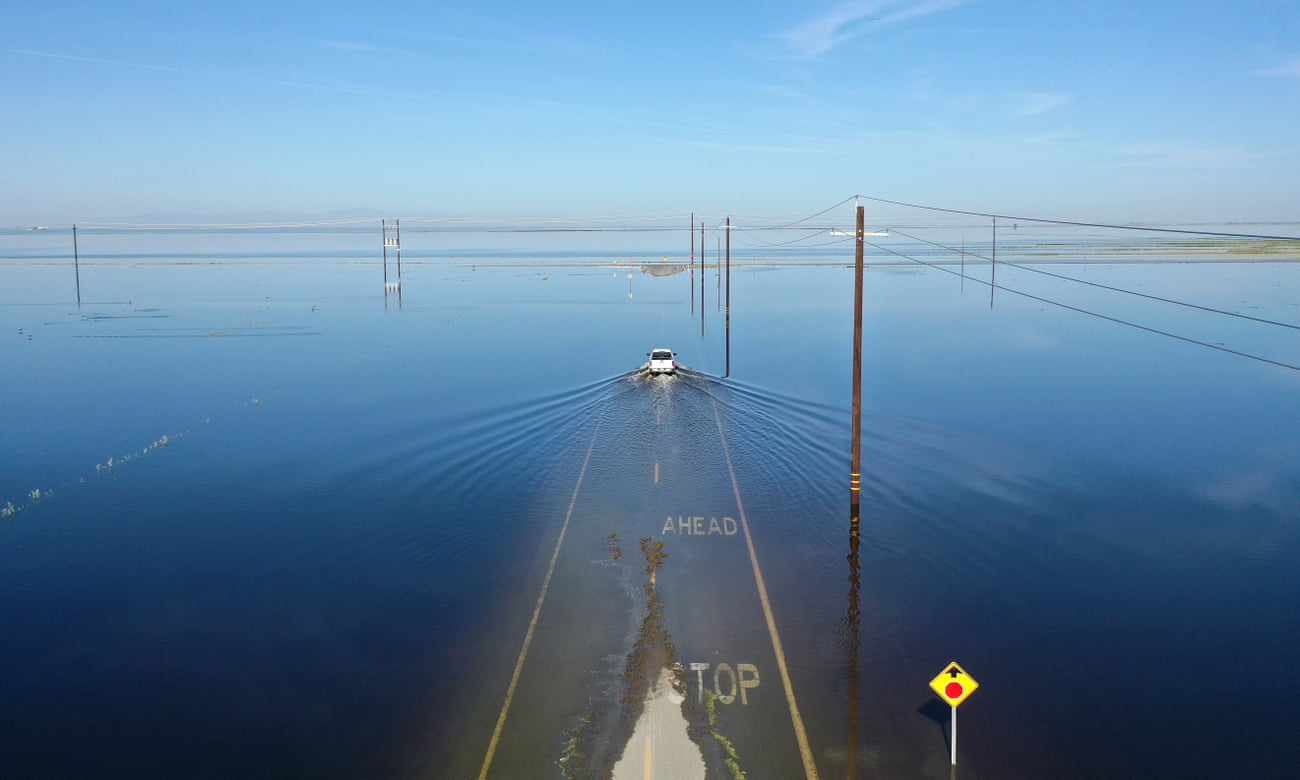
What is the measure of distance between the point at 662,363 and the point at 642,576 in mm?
38172

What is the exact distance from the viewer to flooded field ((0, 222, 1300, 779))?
18234mm

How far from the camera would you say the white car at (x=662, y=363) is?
6388cm

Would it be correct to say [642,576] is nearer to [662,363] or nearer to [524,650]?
[524,650]

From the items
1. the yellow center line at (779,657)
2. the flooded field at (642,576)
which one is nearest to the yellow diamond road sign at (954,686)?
the flooded field at (642,576)

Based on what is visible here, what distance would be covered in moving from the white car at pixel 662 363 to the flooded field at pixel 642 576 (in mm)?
766

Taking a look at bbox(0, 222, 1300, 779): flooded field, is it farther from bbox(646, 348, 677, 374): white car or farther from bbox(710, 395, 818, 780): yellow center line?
bbox(646, 348, 677, 374): white car

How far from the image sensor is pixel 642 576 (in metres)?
26.5

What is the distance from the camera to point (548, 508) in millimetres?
32844

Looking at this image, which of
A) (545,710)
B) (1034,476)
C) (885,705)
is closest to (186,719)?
(545,710)

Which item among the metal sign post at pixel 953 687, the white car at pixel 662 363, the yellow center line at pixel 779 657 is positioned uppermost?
the white car at pixel 662 363

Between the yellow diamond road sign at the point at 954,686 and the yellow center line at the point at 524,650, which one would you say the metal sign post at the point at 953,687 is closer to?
the yellow diamond road sign at the point at 954,686

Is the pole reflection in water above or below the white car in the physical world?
below

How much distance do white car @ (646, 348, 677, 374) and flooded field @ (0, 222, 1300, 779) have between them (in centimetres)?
77

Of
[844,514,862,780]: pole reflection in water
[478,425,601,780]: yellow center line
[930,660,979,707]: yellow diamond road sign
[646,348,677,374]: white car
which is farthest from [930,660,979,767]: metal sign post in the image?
[646,348,677,374]: white car
